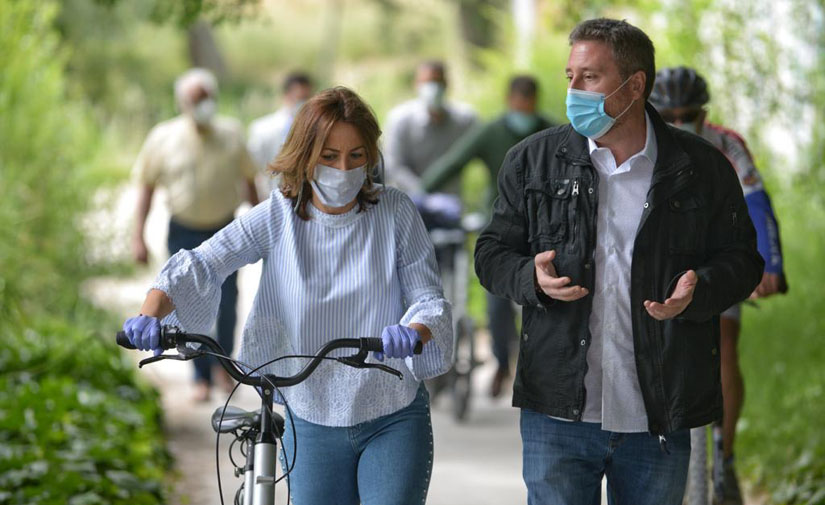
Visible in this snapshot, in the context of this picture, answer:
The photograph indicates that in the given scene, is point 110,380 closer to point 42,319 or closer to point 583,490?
point 42,319

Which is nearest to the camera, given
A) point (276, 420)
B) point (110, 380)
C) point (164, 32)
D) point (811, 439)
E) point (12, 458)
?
point (276, 420)

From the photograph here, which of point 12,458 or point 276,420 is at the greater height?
point 12,458

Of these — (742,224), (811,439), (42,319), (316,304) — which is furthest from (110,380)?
(742,224)

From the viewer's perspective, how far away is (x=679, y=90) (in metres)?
5.29

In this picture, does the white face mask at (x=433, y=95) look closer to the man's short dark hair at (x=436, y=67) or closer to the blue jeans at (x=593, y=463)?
the man's short dark hair at (x=436, y=67)

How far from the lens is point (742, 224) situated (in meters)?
4.04

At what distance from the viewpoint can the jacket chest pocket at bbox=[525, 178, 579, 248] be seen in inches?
156

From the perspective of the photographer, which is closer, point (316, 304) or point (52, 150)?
point (316, 304)

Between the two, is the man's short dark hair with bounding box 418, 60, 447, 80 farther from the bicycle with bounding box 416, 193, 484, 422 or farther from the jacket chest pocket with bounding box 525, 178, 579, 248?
the jacket chest pocket with bounding box 525, 178, 579, 248

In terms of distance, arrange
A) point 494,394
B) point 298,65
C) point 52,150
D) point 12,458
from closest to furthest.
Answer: point 12,458
point 494,394
point 52,150
point 298,65

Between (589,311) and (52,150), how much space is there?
8.03 metres

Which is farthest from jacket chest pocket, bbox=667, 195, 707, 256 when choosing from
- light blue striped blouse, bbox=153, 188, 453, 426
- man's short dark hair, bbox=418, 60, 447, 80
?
man's short dark hair, bbox=418, 60, 447, 80

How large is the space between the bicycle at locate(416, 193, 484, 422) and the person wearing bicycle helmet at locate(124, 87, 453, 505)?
16.9ft

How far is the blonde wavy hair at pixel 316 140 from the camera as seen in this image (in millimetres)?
4027
